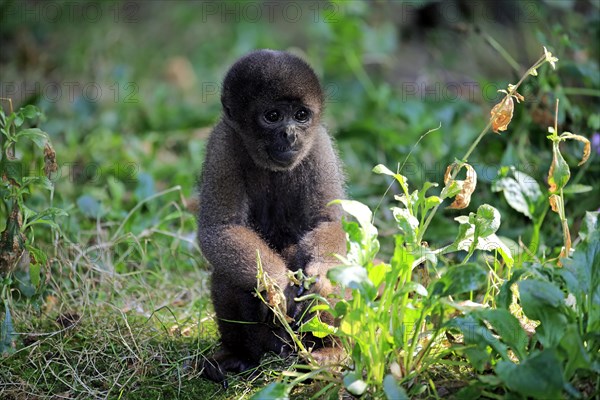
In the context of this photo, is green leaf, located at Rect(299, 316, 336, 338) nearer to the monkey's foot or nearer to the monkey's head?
the monkey's foot

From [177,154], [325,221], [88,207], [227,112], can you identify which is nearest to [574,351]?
[325,221]

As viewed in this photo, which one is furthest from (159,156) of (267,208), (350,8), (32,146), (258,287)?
(258,287)

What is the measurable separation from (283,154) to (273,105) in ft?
1.02

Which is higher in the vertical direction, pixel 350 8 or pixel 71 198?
pixel 350 8

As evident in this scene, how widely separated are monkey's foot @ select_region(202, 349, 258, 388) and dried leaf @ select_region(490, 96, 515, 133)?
1.94 metres

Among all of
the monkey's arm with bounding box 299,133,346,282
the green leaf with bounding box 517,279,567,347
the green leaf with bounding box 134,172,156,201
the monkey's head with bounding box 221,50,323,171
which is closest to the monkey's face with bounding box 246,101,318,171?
the monkey's head with bounding box 221,50,323,171

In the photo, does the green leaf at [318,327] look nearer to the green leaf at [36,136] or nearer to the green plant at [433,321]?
the green plant at [433,321]

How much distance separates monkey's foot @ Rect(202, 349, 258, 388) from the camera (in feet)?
15.4

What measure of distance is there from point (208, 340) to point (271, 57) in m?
1.80

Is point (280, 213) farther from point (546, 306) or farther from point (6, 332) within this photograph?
point (546, 306)

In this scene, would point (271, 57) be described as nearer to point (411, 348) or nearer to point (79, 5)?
point (411, 348)

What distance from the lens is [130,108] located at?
9844 millimetres

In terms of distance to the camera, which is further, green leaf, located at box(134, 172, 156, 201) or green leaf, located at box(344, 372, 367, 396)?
green leaf, located at box(134, 172, 156, 201)

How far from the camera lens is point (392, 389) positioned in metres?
3.68
